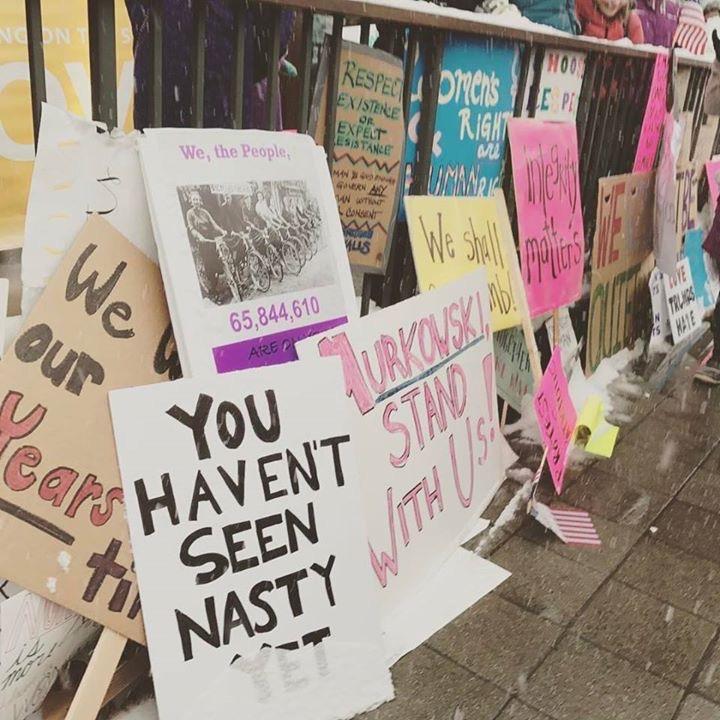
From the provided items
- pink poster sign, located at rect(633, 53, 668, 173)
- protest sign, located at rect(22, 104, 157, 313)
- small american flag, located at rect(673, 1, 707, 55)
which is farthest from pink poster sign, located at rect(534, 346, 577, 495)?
small american flag, located at rect(673, 1, 707, 55)

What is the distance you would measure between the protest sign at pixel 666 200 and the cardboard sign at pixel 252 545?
11.3 feet

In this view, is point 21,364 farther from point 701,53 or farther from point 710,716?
point 701,53

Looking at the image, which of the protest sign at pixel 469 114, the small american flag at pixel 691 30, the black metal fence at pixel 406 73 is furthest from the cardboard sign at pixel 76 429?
the small american flag at pixel 691 30

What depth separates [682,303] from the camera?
593 centimetres

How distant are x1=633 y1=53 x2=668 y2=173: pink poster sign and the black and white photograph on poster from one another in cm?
321

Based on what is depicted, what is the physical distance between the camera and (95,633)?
7.18ft

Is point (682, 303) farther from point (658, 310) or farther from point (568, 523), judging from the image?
point (568, 523)

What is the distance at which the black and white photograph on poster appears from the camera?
2125 mm

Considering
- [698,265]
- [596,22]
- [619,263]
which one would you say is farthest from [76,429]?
[698,265]

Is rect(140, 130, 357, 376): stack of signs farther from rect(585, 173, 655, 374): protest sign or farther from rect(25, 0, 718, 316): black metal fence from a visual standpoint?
rect(585, 173, 655, 374): protest sign

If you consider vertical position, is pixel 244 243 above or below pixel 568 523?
above

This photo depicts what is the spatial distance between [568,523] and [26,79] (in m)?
3.04

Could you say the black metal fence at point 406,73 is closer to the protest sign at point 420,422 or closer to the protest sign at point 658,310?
the protest sign at point 420,422

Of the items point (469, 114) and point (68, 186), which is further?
point (469, 114)
